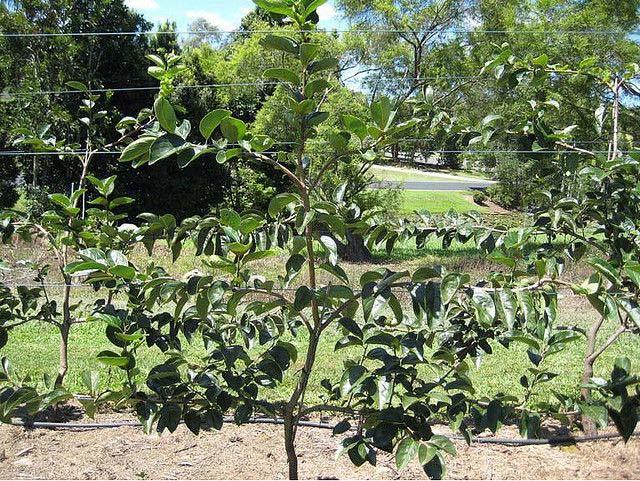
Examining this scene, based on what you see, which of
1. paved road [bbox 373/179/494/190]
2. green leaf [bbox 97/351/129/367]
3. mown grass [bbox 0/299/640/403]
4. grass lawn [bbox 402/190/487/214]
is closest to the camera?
green leaf [bbox 97/351/129/367]

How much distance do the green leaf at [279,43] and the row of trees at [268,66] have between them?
24.6 feet

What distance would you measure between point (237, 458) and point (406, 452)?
1617 millimetres

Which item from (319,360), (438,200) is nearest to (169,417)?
(319,360)

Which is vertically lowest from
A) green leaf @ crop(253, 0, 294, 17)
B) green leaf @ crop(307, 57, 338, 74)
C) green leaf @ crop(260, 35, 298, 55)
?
green leaf @ crop(307, 57, 338, 74)

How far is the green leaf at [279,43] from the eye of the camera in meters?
1.48

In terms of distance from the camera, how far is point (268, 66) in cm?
1128

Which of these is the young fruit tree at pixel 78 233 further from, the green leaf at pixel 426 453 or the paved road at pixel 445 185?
the paved road at pixel 445 185

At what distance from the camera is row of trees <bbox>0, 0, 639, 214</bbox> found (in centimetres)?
939

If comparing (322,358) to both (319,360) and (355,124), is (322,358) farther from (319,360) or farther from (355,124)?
(355,124)

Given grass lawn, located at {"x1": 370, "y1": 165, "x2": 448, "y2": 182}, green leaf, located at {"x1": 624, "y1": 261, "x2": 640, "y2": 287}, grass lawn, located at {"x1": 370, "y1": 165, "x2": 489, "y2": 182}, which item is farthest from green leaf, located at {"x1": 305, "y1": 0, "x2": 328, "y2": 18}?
grass lawn, located at {"x1": 370, "y1": 165, "x2": 489, "y2": 182}

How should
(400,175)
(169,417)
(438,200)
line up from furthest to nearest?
(438,200) < (400,175) < (169,417)

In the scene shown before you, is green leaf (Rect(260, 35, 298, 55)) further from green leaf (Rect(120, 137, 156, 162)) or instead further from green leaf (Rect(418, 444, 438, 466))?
green leaf (Rect(418, 444, 438, 466))

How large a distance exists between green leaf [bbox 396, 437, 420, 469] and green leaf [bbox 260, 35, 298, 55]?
0.88 metres

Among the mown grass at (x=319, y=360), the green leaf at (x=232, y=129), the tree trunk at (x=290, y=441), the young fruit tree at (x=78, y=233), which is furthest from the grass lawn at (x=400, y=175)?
the green leaf at (x=232, y=129)
